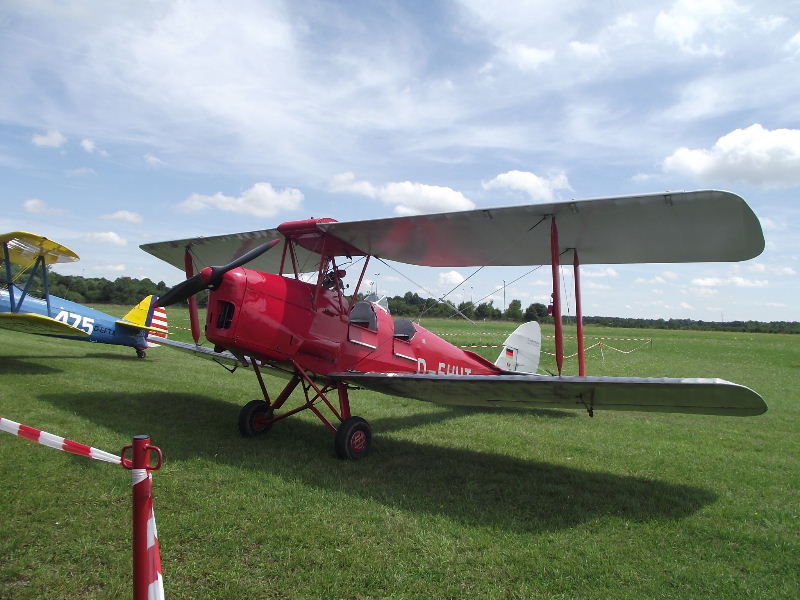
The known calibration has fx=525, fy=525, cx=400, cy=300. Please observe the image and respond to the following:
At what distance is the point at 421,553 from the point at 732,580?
2.01 metres

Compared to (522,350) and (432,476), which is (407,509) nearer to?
(432,476)

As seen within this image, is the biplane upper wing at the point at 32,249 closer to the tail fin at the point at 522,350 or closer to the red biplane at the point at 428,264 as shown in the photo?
the red biplane at the point at 428,264

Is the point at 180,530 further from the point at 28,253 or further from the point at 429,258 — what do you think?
the point at 28,253

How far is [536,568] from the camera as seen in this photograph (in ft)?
11.2

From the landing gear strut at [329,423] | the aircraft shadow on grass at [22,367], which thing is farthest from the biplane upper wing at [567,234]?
the aircraft shadow on grass at [22,367]

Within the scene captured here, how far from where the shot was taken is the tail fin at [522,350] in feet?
33.1

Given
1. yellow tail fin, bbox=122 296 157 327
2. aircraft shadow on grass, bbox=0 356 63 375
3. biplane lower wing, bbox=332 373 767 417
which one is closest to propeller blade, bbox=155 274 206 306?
biplane lower wing, bbox=332 373 767 417

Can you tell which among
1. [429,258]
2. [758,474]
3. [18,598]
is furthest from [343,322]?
[758,474]

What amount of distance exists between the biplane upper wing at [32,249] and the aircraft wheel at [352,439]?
930 cm

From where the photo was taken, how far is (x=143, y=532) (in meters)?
2.28

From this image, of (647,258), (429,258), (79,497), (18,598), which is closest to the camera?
(18,598)

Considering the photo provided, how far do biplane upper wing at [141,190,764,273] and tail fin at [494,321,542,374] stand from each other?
294cm

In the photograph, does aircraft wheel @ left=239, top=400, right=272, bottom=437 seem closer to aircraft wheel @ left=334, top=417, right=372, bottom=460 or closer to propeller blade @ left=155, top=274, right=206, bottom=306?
aircraft wheel @ left=334, top=417, right=372, bottom=460

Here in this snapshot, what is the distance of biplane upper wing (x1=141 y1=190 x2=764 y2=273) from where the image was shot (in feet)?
16.5
